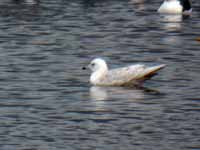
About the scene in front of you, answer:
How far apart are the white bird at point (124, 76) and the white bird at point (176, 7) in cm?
1435

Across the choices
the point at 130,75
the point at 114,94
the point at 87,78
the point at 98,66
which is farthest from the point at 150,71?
the point at 87,78

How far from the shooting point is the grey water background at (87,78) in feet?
58.3

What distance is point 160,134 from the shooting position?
17.9 meters

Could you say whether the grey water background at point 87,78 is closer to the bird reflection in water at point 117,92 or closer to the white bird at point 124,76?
the bird reflection in water at point 117,92

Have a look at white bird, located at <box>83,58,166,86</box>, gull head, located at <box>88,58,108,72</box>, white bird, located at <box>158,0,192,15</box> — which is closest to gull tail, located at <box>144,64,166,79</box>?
white bird, located at <box>83,58,166,86</box>

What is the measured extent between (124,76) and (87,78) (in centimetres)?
148

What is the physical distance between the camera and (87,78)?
79.7 ft

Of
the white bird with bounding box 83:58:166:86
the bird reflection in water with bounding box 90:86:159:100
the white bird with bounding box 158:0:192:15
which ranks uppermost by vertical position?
the white bird with bounding box 83:58:166:86

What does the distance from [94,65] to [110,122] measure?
4.90 meters

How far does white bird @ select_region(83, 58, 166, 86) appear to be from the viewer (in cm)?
2292

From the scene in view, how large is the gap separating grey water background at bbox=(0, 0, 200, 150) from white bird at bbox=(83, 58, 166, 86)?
228 millimetres

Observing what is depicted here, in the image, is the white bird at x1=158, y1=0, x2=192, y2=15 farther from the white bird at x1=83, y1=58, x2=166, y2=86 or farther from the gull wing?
the gull wing

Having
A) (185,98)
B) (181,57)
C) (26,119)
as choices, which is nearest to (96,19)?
(181,57)

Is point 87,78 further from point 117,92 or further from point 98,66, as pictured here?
point 117,92
